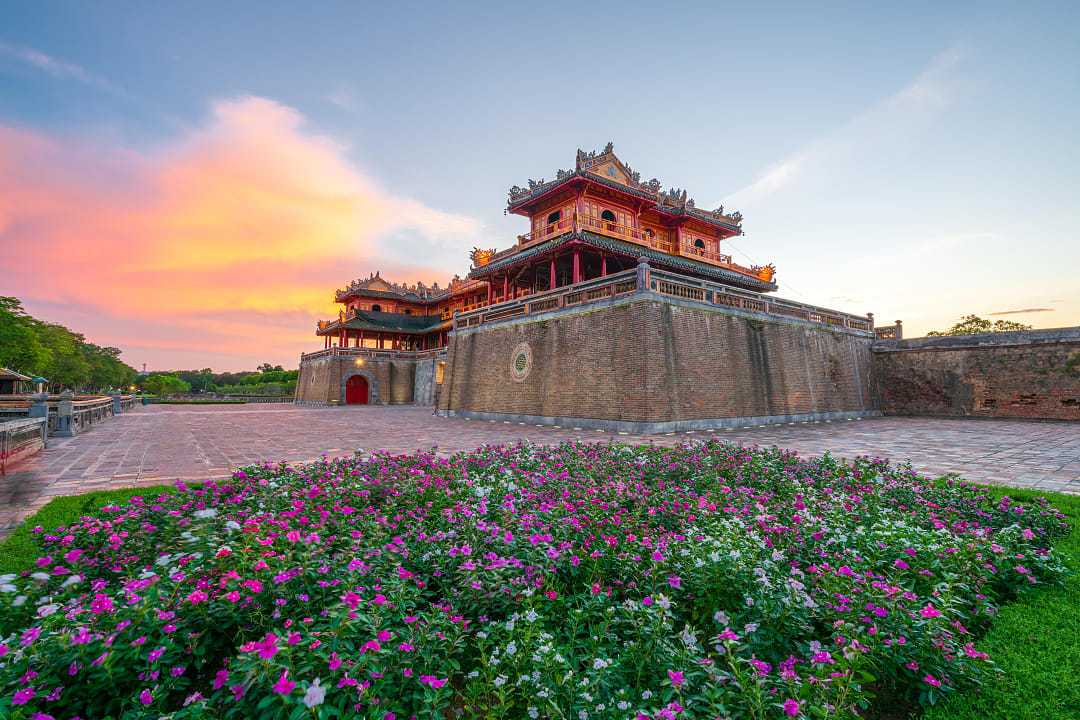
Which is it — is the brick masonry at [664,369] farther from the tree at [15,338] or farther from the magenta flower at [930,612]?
the tree at [15,338]

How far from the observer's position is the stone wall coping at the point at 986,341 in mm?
17328

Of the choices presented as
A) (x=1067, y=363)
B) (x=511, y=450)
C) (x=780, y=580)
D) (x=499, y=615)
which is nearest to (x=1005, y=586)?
(x=780, y=580)

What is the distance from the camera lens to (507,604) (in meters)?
2.73

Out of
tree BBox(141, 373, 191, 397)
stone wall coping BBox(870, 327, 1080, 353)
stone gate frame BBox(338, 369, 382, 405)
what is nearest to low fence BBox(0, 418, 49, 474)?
stone gate frame BBox(338, 369, 382, 405)

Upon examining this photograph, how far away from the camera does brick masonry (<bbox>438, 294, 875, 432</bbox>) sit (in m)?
14.1

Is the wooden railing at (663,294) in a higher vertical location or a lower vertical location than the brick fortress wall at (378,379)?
higher

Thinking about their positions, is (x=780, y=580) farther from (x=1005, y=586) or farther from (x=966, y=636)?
(x=1005, y=586)

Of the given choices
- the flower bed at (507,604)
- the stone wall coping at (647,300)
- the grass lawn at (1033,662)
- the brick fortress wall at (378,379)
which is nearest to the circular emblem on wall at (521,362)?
the stone wall coping at (647,300)

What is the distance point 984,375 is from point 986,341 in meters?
1.40

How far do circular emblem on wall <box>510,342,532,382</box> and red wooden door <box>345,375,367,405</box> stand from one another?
2024 cm

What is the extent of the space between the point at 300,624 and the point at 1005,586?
15.9 feet

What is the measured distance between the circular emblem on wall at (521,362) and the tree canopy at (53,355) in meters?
29.1

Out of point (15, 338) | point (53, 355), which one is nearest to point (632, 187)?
point (15, 338)

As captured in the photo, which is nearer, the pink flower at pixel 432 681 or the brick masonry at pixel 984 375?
the pink flower at pixel 432 681
